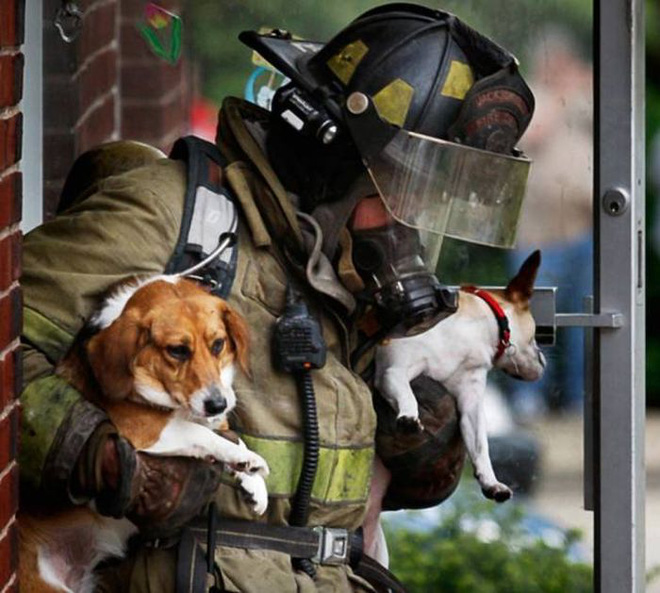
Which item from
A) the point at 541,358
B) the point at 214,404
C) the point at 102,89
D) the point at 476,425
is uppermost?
the point at 102,89

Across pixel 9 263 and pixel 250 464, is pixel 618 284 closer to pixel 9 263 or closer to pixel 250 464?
pixel 250 464

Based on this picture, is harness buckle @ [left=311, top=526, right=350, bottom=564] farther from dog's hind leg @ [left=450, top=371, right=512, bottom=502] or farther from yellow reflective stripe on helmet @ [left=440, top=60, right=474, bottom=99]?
yellow reflective stripe on helmet @ [left=440, top=60, right=474, bottom=99]

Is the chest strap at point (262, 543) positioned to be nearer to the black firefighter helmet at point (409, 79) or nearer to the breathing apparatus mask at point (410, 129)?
the breathing apparatus mask at point (410, 129)

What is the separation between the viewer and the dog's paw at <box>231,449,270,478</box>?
11.8ft

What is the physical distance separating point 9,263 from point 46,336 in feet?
0.84

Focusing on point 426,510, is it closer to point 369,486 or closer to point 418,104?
point 369,486

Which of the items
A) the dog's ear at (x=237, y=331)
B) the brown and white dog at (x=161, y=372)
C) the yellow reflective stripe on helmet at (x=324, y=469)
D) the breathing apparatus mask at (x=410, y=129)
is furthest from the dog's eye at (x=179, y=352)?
the breathing apparatus mask at (x=410, y=129)

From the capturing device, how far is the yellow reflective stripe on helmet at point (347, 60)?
409cm

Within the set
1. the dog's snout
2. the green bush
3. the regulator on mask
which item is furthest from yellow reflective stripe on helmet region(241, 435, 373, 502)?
the green bush

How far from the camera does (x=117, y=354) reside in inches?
141

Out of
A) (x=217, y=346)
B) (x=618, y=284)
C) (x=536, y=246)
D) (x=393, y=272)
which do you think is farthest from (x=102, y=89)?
(x=217, y=346)

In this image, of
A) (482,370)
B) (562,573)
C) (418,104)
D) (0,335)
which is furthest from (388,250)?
(562,573)

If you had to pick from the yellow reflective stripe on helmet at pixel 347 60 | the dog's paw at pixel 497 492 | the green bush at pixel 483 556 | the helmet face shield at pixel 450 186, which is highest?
the yellow reflective stripe on helmet at pixel 347 60

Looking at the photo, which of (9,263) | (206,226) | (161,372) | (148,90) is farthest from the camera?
(148,90)
